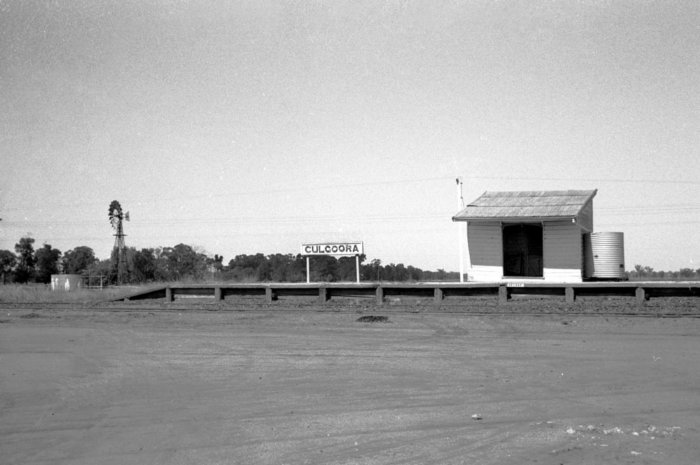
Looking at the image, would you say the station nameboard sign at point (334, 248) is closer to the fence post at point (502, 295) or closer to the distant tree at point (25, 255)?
the fence post at point (502, 295)

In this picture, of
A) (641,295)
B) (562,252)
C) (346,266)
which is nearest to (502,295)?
(641,295)

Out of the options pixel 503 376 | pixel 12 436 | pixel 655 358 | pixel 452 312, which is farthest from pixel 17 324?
pixel 655 358

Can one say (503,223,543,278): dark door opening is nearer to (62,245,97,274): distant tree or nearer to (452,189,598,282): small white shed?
(452,189,598,282): small white shed

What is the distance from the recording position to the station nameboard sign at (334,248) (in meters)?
31.4

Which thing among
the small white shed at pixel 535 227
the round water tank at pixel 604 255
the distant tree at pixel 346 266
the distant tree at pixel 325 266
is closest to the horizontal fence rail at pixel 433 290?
the small white shed at pixel 535 227

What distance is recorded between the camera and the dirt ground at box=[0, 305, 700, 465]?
21.0ft

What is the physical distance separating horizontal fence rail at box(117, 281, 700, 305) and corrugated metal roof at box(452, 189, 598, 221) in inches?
189

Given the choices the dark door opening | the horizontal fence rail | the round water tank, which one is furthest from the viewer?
the dark door opening

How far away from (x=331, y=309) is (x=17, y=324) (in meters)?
10.2

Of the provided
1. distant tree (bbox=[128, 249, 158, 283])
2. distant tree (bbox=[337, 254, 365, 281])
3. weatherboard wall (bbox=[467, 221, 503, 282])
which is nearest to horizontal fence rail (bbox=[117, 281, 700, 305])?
weatherboard wall (bbox=[467, 221, 503, 282])

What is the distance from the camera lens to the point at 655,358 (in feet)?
36.7

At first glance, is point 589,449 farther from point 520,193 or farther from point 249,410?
point 520,193

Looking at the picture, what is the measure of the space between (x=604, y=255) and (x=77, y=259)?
97838 millimetres

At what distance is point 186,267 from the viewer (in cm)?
6875
